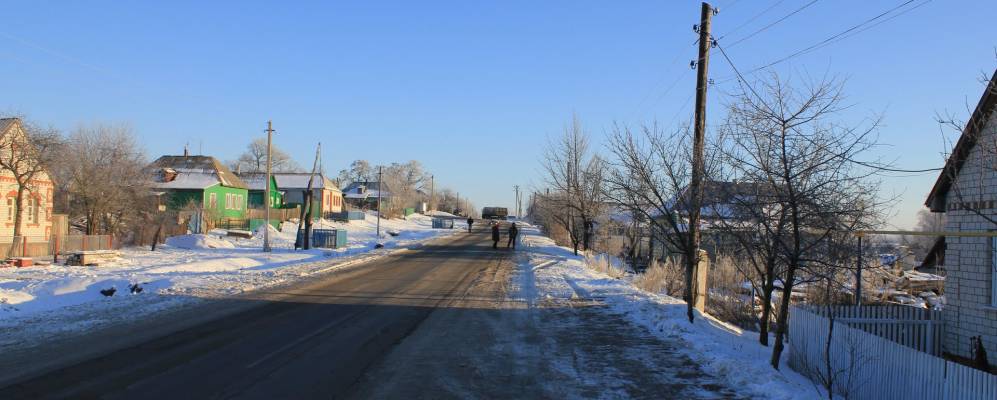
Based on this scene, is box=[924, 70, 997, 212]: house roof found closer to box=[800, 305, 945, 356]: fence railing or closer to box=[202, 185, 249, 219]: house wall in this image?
box=[800, 305, 945, 356]: fence railing

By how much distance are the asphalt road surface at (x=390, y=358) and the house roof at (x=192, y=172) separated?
43522 mm

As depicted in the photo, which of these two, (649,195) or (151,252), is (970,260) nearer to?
(649,195)

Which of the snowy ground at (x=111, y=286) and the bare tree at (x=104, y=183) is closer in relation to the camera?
the snowy ground at (x=111, y=286)

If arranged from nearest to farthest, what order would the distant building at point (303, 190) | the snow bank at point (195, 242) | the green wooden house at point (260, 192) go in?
the snow bank at point (195, 242)
the green wooden house at point (260, 192)
the distant building at point (303, 190)

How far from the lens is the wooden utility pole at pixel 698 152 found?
11.6 m

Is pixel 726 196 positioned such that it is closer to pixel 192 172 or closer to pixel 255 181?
pixel 192 172

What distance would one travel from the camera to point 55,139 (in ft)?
95.5

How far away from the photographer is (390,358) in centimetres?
870

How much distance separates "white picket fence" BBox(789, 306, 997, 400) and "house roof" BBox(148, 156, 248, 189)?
51.3 metres

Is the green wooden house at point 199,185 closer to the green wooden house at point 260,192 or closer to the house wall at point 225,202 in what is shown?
the house wall at point 225,202

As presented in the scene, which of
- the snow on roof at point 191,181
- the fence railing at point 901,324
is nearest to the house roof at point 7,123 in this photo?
the snow on roof at point 191,181

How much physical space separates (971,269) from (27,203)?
3833 centimetres

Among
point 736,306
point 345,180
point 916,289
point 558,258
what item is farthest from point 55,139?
point 345,180

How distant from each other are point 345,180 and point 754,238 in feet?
478
